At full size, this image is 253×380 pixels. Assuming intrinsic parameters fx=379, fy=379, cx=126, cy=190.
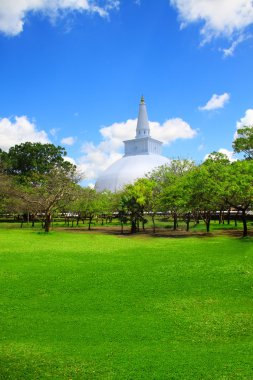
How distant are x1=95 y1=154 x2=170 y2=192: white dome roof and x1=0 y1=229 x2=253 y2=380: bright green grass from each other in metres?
65.5

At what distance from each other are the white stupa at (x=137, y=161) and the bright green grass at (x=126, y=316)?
66211 mm

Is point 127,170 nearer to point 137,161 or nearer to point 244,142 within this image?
point 137,161

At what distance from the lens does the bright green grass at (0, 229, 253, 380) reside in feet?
26.1

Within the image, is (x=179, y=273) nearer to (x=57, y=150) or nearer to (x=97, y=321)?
(x=97, y=321)

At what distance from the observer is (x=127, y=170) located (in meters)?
87.5

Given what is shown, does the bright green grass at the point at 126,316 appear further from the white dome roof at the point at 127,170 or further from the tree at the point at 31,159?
the white dome roof at the point at 127,170

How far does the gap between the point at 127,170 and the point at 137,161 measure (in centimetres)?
430

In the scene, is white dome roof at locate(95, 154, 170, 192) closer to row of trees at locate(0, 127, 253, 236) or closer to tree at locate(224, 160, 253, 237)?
row of trees at locate(0, 127, 253, 236)

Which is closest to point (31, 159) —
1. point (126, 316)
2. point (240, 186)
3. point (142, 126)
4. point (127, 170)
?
point (127, 170)

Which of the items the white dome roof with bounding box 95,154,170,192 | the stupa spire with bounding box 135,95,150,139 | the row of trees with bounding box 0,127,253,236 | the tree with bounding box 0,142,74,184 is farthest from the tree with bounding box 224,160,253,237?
the stupa spire with bounding box 135,95,150,139

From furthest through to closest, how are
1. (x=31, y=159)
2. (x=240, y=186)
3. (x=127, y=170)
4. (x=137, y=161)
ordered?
(x=137, y=161)
(x=127, y=170)
(x=31, y=159)
(x=240, y=186)

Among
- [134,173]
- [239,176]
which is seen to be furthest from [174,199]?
[134,173]

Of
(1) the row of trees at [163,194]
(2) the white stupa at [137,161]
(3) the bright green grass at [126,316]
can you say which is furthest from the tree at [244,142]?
(2) the white stupa at [137,161]

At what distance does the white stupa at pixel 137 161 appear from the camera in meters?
86.1
